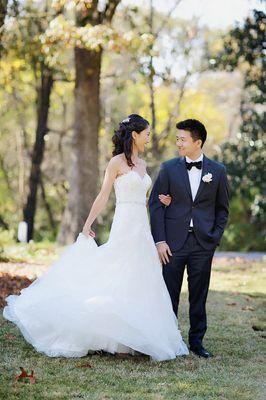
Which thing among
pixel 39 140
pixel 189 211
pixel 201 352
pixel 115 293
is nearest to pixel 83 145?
pixel 39 140

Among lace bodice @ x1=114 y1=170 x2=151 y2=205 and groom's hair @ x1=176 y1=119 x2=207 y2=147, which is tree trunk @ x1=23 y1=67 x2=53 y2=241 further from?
groom's hair @ x1=176 y1=119 x2=207 y2=147

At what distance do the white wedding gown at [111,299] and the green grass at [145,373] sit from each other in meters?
0.17

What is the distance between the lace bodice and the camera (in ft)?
21.3

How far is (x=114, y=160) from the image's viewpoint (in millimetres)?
6504

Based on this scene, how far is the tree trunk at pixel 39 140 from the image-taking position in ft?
74.1

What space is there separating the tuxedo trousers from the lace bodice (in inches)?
23.7

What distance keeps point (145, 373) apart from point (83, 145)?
11402mm

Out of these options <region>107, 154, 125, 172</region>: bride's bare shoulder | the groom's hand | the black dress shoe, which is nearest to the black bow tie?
<region>107, 154, 125, 172</region>: bride's bare shoulder

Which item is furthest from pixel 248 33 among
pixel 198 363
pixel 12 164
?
pixel 12 164

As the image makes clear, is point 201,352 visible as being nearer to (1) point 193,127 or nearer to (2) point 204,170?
(2) point 204,170

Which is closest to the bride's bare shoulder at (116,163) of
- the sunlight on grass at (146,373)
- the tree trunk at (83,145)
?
the sunlight on grass at (146,373)

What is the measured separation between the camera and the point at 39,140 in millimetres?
22703

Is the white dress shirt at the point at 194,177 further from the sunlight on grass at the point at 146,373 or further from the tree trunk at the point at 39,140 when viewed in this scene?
the tree trunk at the point at 39,140

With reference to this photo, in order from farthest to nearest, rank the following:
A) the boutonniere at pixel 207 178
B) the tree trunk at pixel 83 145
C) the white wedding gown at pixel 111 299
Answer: the tree trunk at pixel 83 145 → the boutonniere at pixel 207 178 → the white wedding gown at pixel 111 299
